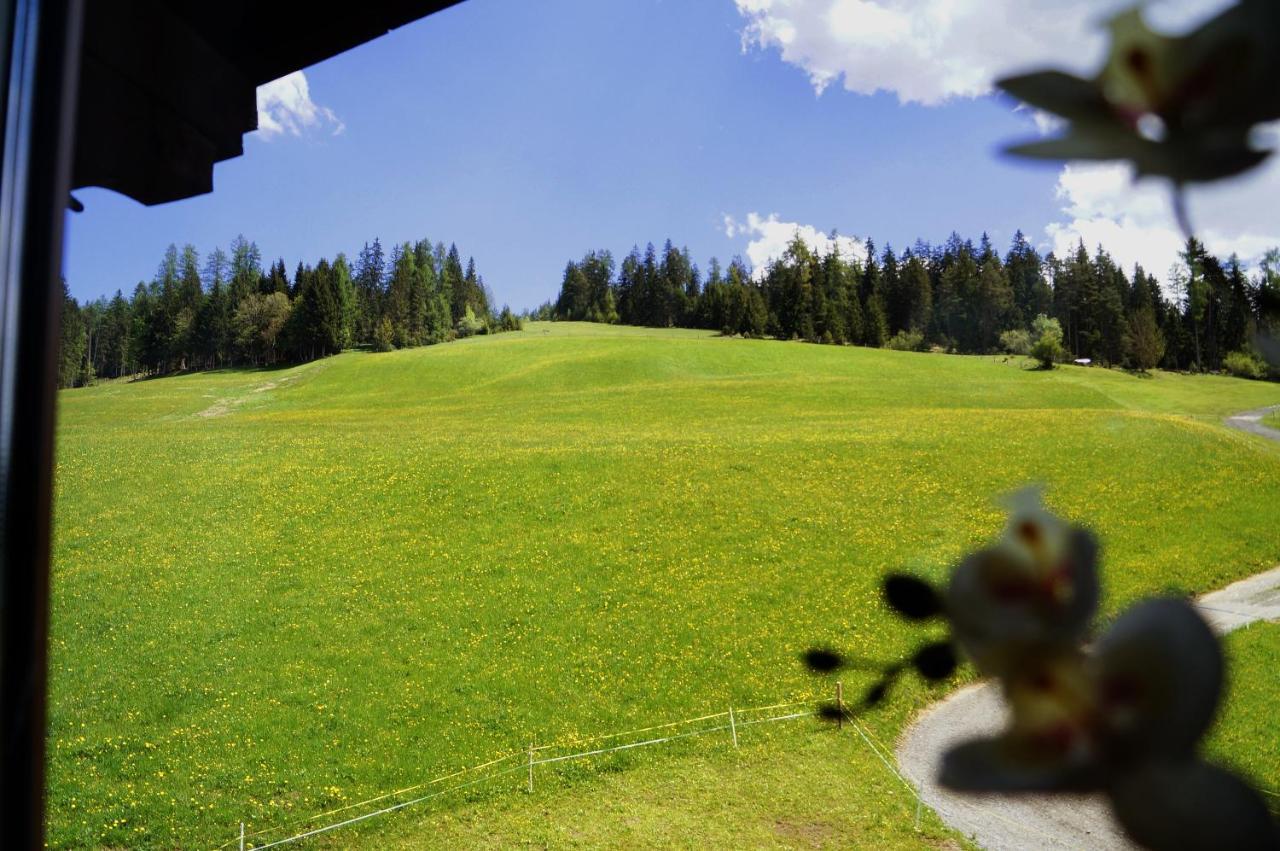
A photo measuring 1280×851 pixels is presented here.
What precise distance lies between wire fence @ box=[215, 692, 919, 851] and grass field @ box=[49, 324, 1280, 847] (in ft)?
0.14

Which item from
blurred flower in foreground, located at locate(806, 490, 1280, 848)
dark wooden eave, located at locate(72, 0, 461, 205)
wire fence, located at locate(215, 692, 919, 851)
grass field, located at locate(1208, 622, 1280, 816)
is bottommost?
wire fence, located at locate(215, 692, 919, 851)

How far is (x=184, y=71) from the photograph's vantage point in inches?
18.3

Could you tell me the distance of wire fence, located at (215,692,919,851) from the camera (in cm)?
229

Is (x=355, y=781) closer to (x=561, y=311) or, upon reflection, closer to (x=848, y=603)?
(x=848, y=603)

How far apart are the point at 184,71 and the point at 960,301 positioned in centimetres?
287

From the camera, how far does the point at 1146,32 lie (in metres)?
0.08

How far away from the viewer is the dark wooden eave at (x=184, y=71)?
0.42m

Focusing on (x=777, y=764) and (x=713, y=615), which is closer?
(x=777, y=764)

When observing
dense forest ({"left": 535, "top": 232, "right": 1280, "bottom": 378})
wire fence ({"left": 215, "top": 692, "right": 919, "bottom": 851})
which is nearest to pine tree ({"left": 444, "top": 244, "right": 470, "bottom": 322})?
dense forest ({"left": 535, "top": 232, "right": 1280, "bottom": 378})

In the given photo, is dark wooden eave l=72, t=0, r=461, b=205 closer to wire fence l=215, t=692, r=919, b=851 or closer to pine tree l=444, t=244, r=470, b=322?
wire fence l=215, t=692, r=919, b=851

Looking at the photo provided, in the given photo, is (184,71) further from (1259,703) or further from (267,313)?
(267,313)

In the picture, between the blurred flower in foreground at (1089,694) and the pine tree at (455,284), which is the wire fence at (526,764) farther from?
the pine tree at (455,284)

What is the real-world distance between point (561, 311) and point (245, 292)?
13.8 ft

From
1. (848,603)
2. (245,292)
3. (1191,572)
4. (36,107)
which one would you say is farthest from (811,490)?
(36,107)
